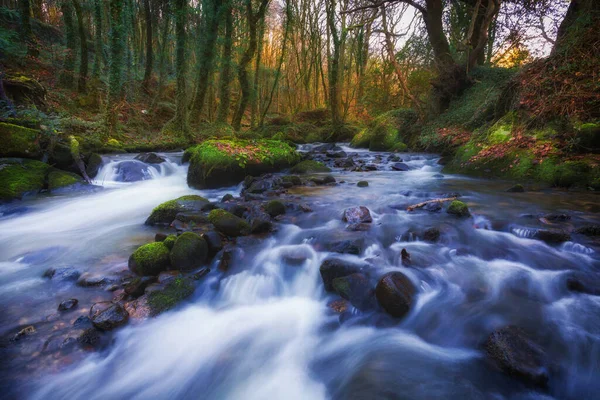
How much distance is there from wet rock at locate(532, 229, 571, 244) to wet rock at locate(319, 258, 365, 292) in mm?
2407

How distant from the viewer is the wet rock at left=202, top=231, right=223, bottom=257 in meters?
3.92

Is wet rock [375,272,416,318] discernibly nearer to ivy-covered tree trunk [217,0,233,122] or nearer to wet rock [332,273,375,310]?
wet rock [332,273,375,310]

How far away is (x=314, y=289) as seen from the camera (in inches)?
137

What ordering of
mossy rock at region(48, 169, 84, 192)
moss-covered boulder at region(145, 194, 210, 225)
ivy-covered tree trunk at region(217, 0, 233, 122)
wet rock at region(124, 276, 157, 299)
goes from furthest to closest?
ivy-covered tree trunk at region(217, 0, 233, 122)
mossy rock at region(48, 169, 84, 192)
moss-covered boulder at region(145, 194, 210, 225)
wet rock at region(124, 276, 157, 299)

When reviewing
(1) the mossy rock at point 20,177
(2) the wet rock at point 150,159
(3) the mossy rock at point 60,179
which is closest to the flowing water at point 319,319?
(1) the mossy rock at point 20,177

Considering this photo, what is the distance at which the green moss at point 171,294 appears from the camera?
3035 mm

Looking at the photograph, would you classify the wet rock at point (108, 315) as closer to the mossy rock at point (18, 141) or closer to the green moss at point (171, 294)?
the green moss at point (171, 294)

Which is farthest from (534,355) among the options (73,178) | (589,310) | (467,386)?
(73,178)

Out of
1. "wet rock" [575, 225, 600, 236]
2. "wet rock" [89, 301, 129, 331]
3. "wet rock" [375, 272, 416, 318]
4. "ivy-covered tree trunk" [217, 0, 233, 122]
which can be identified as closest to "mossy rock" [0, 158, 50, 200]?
"wet rock" [89, 301, 129, 331]

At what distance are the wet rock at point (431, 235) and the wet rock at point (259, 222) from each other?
2.29 meters

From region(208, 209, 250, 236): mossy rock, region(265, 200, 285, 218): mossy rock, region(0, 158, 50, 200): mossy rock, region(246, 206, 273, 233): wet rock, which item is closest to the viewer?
region(208, 209, 250, 236): mossy rock

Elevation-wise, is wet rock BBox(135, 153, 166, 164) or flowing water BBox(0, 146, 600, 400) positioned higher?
wet rock BBox(135, 153, 166, 164)

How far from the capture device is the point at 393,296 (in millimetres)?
2840

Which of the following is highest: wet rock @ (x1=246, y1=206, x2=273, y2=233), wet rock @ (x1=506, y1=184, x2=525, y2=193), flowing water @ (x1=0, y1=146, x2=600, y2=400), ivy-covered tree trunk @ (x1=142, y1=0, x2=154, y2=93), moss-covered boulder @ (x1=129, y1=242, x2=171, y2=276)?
ivy-covered tree trunk @ (x1=142, y1=0, x2=154, y2=93)
